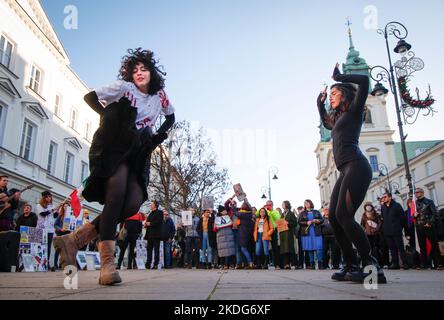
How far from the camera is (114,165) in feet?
10.3

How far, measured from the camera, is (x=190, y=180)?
90.5ft

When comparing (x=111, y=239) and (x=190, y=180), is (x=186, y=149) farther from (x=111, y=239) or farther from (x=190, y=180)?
(x=111, y=239)

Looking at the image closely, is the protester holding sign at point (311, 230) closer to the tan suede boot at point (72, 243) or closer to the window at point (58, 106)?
the tan suede boot at point (72, 243)

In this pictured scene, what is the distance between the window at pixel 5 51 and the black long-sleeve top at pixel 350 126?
18.5m

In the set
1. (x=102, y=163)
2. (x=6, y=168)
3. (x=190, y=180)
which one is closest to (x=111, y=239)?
(x=102, y=163)

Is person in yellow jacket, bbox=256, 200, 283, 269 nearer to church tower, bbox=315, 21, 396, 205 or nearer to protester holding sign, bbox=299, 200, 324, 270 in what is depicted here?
protester holding sign, bbox=299, 200, 324, 270

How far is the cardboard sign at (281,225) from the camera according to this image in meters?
11.5

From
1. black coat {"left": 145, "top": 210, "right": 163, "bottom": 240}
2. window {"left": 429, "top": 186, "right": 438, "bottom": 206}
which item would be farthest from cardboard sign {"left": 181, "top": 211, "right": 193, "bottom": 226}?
window {"left": 429, "top": 186, "right": 438, "bottom": 206}

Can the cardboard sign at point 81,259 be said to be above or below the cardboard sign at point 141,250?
below

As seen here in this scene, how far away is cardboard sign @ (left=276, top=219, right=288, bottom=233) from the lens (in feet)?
37.7

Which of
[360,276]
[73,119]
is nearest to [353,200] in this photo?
[360,276]

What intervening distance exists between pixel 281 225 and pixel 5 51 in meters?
15.9

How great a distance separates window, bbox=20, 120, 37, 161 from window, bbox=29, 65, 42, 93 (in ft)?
7.15

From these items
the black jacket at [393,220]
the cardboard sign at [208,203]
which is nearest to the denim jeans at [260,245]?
the cardboard sign at [208,203]
